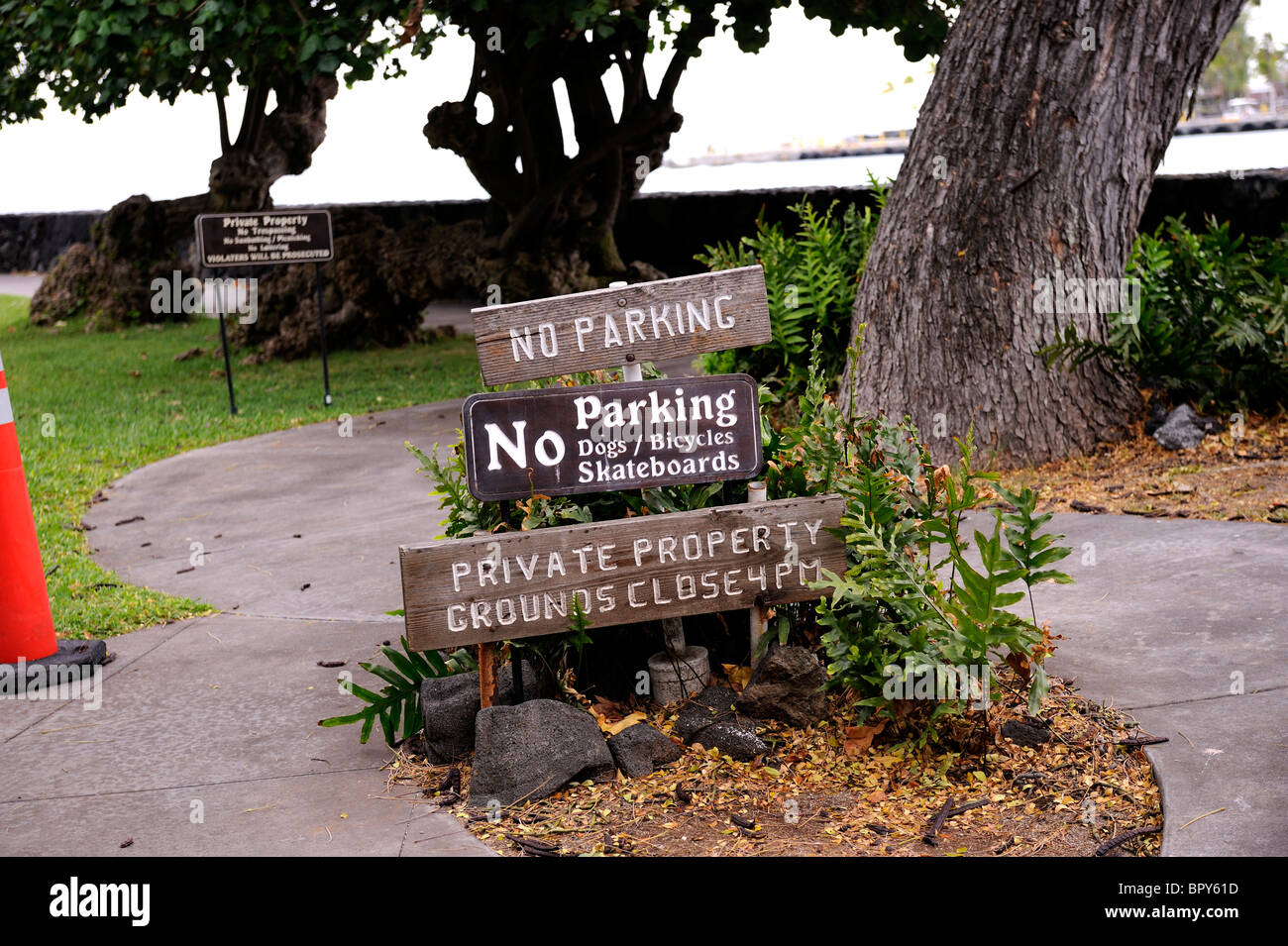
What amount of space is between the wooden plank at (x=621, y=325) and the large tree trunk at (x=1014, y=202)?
3.04m

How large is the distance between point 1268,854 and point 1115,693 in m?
1.12

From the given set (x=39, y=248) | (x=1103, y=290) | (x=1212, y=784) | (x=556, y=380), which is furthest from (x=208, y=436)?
(x=39, y=248)

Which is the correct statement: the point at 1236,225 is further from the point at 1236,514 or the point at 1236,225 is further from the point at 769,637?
the point at 769,637

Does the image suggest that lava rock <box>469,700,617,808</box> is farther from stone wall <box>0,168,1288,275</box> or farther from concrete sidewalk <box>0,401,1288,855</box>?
stone wall <box>0,168,1288,275</box>

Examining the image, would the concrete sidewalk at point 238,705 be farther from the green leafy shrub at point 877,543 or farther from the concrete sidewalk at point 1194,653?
the concrete sidewalk at point 1194,653

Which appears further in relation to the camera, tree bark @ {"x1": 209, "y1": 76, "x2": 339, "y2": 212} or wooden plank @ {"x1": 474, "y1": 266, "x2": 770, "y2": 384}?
tree bark @ {"x1": 209, "y1": 76, "x2": 339, "y2": 212}

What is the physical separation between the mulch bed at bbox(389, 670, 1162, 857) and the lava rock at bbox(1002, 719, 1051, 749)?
0.02 meters

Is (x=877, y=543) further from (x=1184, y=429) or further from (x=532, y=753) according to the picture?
(x=1184, y=429)

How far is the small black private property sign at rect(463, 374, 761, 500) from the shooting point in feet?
13.8

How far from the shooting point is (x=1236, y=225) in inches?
455

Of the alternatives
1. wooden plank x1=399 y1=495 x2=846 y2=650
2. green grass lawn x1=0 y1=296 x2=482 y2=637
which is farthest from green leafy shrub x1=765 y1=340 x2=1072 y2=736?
green grass lawn x1=0 y1=296 x2=482 y2=637

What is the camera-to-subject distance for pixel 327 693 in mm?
4820

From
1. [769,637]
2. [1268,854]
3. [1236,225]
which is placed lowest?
[1268,854]

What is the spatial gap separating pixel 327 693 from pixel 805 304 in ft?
16.2
